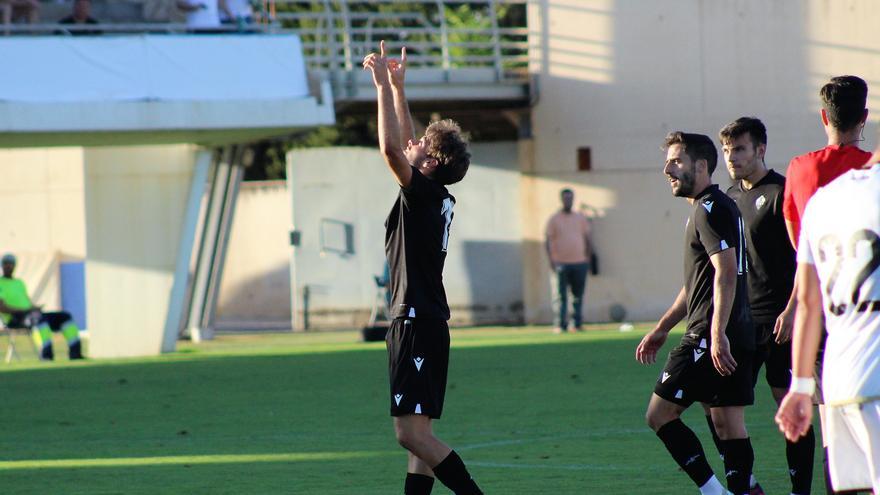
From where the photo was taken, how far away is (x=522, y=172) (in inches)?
1125

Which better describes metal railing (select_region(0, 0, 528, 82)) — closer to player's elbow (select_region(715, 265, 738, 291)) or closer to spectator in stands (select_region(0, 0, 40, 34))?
spectator in stands (select_region(0, 0, 40, 34))

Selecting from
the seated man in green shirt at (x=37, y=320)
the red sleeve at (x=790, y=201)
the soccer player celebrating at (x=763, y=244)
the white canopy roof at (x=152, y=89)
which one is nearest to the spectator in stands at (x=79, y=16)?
the white canopy roof at (x=152, y=89)

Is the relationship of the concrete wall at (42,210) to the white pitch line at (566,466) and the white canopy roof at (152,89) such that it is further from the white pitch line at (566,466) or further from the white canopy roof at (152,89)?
the white pitch line at (566,466)

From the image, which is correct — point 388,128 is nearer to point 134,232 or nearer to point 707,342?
point 707,342

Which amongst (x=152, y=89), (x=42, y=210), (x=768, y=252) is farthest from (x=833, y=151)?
(x=42, y=210)

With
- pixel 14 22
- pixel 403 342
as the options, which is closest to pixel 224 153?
pixel 14 22

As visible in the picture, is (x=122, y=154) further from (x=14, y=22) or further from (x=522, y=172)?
(x=522, y=172)

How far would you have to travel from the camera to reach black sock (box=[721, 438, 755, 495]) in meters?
7.73

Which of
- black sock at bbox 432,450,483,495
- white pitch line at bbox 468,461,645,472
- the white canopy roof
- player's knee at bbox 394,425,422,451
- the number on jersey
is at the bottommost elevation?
white pitch line at bbox 468,461,645,472

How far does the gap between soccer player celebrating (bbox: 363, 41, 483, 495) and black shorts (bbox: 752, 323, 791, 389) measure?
211cm

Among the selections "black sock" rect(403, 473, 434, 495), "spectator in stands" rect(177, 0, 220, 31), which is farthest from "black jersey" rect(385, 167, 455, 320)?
"spectator in stands" rect(177, 0, 220, 31)

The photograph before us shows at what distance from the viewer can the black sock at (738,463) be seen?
7734 millimetres

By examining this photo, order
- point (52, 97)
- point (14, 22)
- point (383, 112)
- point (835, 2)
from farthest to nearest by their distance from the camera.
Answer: point (835, 2)
point (14, 22)
point (52, 97)
point (383, 112)

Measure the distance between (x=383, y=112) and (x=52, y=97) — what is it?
14062 millimetres
